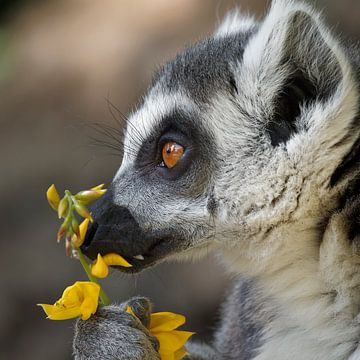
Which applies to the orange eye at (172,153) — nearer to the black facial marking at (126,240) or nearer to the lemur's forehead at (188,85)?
the lemur's forehead at (188,85)

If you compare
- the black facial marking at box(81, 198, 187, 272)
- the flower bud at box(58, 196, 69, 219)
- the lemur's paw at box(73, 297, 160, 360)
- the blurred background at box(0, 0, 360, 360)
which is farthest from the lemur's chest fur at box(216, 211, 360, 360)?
the blurred background at box(0, 0, 360, 360)

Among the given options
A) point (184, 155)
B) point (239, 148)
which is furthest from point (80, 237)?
point (239, 148)

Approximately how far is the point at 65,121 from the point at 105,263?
494 centimetres

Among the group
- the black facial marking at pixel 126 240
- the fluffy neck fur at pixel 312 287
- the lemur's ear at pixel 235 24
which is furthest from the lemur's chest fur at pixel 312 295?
the lemur's ear at pixel 235 24

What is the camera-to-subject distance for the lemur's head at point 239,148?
247 cm

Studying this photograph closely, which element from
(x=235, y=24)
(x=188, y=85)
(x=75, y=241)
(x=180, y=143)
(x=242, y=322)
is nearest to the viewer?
(x=75, y=241)

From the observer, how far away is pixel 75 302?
2.53m

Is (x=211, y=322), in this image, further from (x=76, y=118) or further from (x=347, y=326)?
(x=347, y=326)

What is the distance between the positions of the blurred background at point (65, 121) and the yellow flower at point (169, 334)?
3.21 metres

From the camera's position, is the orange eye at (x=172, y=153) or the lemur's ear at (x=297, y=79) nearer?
the lemur's ear at (x=297, y=79)

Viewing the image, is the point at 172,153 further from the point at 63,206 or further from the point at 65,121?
the point at 65,121

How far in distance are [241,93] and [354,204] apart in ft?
2.05

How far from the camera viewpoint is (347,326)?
2502 millimetres

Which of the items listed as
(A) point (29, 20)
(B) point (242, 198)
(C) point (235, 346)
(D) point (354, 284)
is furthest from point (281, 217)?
(A) point (29, 20)
